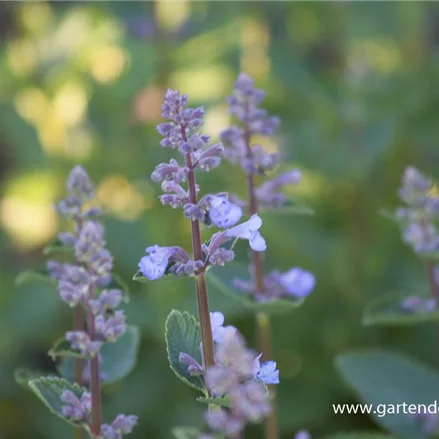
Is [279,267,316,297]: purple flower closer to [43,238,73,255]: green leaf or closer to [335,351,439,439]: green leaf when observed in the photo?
[335,351,439,439]: green leaf

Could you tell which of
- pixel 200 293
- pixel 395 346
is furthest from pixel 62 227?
pixel 200 293

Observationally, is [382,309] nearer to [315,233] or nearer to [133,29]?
[315,233]

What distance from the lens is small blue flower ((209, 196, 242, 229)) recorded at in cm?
146

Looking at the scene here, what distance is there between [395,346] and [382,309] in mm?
1221

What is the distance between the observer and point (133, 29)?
4727 mm

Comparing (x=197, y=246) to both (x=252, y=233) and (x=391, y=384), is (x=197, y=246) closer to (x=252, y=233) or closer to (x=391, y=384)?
(x=252, y=233)

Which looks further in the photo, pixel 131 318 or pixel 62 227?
pixel 62 227

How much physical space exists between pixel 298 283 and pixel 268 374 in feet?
2.93

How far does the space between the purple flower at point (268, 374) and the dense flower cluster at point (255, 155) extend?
816 mm

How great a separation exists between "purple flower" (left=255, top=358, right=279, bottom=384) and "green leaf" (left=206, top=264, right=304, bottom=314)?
2.05 ft

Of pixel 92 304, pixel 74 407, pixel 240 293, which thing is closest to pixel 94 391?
pixel 74 407

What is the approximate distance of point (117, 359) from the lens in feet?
6.90

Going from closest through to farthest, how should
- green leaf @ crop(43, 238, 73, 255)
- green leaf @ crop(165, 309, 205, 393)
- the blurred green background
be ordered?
green leaf @ crop(165, 309, 205, 393)
green leaf @ crop(43, 238, 73, 255)
the blurred green background

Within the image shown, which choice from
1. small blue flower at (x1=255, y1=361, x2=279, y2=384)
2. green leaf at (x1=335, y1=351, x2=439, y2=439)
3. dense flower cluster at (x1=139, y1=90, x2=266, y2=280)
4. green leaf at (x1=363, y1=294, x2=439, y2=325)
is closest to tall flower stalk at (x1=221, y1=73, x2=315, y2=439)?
green leaf at (x1=363, y1=294, x2=439, y2=325)
